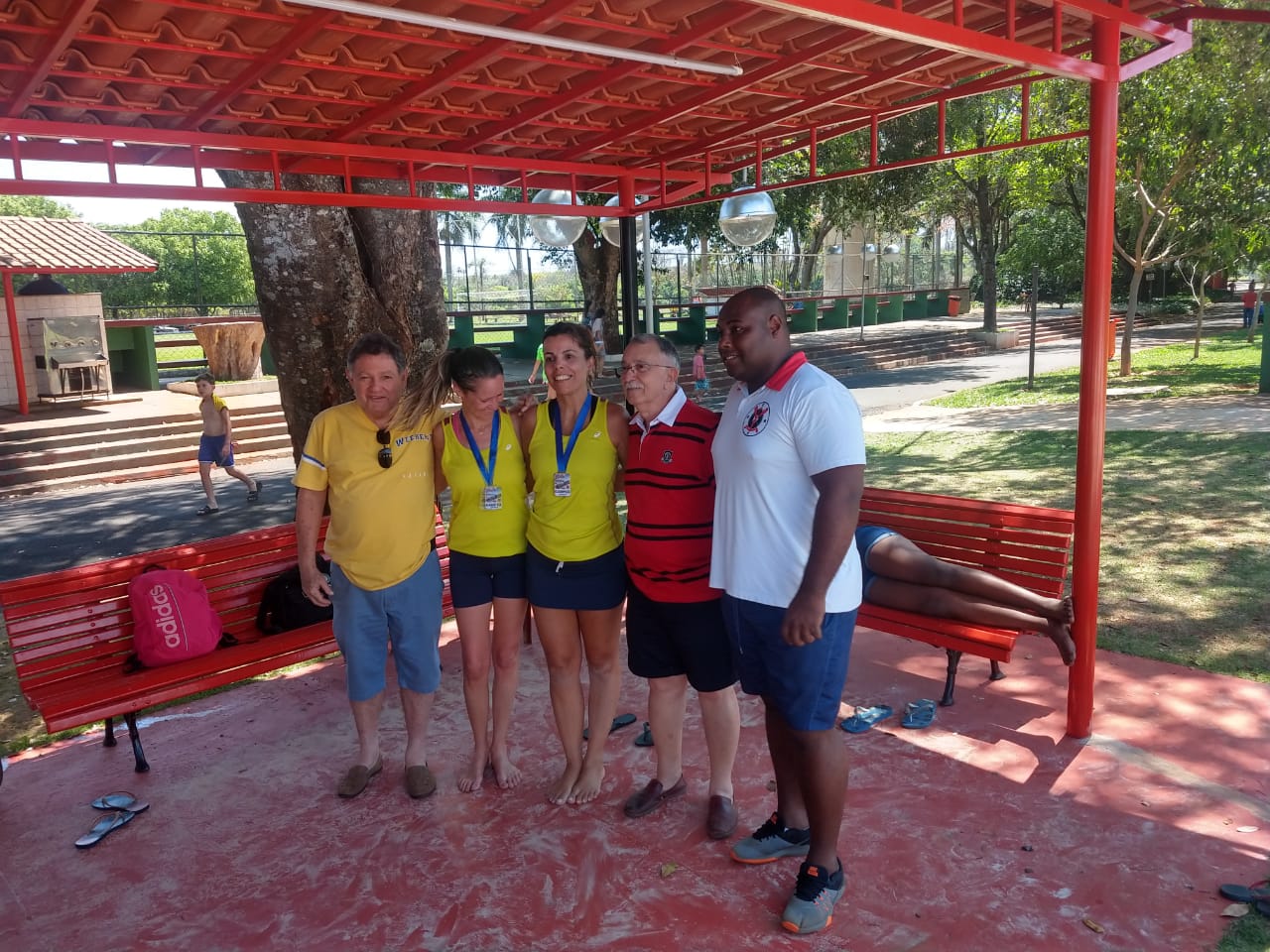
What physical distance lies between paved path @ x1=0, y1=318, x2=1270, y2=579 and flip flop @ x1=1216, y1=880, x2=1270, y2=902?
9.44 metres

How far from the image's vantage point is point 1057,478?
9.20 metres

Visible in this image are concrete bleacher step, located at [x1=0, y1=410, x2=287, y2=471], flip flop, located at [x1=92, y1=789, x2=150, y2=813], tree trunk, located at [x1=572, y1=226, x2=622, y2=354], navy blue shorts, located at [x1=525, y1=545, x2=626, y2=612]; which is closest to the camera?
navy blue shorts, located at [x1=525, y1=545, x2=626, y2=612]

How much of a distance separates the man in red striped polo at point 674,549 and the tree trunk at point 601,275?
1590 cm

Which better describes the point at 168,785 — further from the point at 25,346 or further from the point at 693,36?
the point at 25,346

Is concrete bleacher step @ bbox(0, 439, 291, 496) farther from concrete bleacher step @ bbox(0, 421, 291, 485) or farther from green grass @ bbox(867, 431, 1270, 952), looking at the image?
green grass @ bbox(867, 431, 1270, 952)

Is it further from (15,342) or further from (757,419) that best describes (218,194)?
(15,342)

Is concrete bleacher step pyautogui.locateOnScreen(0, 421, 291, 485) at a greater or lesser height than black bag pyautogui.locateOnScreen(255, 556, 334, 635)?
lesser

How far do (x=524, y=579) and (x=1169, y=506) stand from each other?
6.41 metres

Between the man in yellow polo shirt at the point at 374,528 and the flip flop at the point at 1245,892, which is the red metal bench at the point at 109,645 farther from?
the flip flop at the point at 1245,892

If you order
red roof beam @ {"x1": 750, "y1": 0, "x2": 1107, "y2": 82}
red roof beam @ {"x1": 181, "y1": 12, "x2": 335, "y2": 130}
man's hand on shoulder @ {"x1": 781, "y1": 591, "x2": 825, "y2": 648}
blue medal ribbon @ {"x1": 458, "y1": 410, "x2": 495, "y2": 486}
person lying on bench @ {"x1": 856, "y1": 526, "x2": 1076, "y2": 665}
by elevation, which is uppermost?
red roof beam @ {"x1": 181, "y1": 12, "x2": 335, "y2": 130}

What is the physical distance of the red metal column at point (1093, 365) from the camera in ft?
12.8

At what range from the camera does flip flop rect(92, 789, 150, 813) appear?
3865 mm

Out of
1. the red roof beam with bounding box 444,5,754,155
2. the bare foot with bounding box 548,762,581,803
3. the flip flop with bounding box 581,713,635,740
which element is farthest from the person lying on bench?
the red roof beam with bounding box 444,5,754,155

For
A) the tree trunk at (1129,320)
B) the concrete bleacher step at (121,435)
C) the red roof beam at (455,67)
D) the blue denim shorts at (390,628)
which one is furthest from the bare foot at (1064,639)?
the tree trunk at (1129,320)
